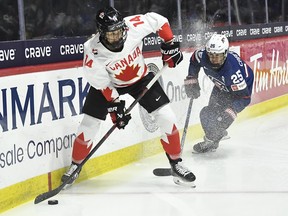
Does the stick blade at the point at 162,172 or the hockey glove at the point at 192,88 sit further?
the hockey glove at the point at 192,88

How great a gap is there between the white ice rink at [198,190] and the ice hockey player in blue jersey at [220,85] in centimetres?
19

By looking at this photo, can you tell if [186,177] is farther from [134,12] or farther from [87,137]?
[134,12]

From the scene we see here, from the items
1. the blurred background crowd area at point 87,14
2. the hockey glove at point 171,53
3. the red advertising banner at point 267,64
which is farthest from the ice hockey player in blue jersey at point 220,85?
the red advertising banner at point 267,64

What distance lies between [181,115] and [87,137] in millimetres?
1663

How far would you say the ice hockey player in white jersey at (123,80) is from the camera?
4470 mm

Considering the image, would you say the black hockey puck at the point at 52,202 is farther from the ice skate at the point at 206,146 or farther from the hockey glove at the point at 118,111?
the ice skate at the point at 206,146

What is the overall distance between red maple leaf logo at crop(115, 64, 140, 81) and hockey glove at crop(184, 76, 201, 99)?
1031mm

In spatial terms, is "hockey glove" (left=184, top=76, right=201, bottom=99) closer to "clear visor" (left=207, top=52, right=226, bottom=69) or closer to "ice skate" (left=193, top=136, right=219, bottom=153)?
"clear visor" (left=207, top=52, right=226, bottom=69)

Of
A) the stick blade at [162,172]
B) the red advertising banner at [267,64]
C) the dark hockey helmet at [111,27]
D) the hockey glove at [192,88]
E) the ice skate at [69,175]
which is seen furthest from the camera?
the red advertising banner at [267,64]

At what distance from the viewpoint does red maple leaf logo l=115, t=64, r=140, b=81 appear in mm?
4652

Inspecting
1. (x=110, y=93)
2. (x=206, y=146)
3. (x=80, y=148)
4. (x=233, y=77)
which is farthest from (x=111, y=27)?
(x=206, y=146)

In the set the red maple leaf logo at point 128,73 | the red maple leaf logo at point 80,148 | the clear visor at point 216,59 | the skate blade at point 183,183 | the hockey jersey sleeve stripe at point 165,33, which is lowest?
the skate blade at point 183,183

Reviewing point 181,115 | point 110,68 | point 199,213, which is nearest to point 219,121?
point 181,115

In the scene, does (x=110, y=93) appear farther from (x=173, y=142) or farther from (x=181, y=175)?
(x=181, y=175)
